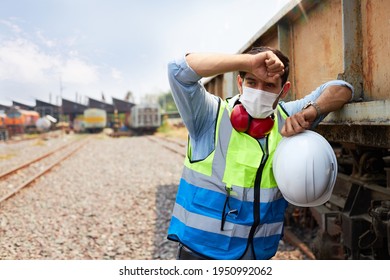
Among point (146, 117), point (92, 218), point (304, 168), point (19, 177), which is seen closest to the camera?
point (304, 168)

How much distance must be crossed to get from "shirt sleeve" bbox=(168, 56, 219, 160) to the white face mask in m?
0.16

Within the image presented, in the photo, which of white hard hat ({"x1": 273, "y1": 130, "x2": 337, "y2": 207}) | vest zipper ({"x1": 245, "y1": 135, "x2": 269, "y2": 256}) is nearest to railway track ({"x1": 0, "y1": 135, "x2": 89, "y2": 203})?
vest zipper ({"x1": 245, "y1": 135, "x2": 269, "y2": 256})

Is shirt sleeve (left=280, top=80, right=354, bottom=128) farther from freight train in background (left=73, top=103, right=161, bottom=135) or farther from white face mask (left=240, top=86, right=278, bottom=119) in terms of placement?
freight train in background (left=73, top=103, right=161, bottom=135)

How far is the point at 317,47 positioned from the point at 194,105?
111cm

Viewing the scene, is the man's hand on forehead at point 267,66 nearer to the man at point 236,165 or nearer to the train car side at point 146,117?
the man at point 236,165

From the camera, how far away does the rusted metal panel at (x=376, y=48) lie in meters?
1.77

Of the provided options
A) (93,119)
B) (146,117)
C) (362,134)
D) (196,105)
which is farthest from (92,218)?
(93,119)

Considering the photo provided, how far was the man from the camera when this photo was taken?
1735 millimetres

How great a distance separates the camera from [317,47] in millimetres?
2418

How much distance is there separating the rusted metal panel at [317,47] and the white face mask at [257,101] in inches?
25.4

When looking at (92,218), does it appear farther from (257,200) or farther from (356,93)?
(356,93)

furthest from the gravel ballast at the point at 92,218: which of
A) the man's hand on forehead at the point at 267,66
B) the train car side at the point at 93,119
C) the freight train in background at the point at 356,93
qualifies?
the train car side at the point at 93,119
